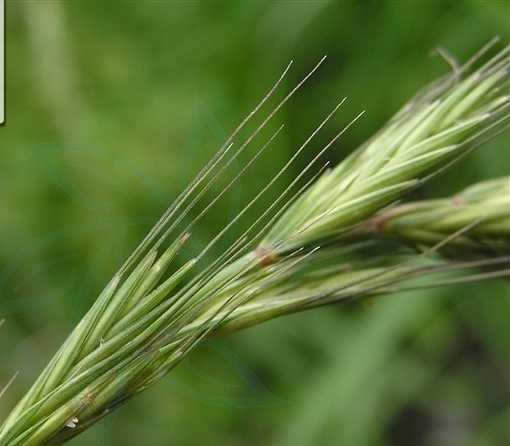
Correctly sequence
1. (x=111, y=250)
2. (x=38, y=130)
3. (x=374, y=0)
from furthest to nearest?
(x=374, y=0), (x=38, y=130), (x=111, y=250)

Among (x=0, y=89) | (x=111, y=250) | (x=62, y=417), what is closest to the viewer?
(x=62, y=417)

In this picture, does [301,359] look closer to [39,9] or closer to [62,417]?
[39,9]

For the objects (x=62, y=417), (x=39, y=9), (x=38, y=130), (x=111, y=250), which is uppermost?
(x=39, y=9)

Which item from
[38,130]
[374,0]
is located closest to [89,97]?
[38,130]

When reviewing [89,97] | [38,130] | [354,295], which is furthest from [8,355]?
[354,295]

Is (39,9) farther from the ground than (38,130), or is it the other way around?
(39,9)

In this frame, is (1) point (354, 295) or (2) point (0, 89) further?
(2) point (0, 89)
